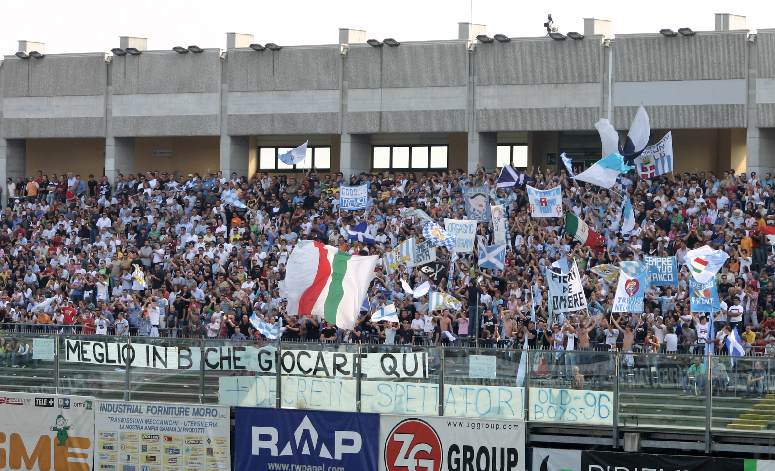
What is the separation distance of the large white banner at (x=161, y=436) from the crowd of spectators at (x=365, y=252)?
6627 mm

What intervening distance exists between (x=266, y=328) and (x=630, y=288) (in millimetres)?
8434

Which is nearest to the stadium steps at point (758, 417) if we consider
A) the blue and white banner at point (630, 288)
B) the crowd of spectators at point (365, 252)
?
the crowd of spectators at point (365, 252)

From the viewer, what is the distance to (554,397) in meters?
27.5

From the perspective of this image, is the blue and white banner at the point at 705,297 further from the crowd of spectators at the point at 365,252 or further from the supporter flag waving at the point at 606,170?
the supporter flag waving at the point at 606,170

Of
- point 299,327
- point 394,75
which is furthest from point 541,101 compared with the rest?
point 299,327

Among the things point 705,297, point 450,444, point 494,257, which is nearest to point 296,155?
point 494,257

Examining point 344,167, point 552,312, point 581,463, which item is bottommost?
point 581,463

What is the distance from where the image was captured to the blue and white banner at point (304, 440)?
1124 inches

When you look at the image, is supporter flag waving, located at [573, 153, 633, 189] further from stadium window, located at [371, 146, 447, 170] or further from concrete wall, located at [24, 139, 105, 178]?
concrete wall, located at [24, 139, 105, 178]

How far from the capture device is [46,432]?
1218 inches

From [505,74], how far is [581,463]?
23.4 metres

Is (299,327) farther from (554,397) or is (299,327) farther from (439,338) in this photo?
(554,397)

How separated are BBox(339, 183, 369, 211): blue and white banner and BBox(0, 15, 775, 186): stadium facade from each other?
18.9 feet

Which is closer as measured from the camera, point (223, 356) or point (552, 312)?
point (223, 356)
